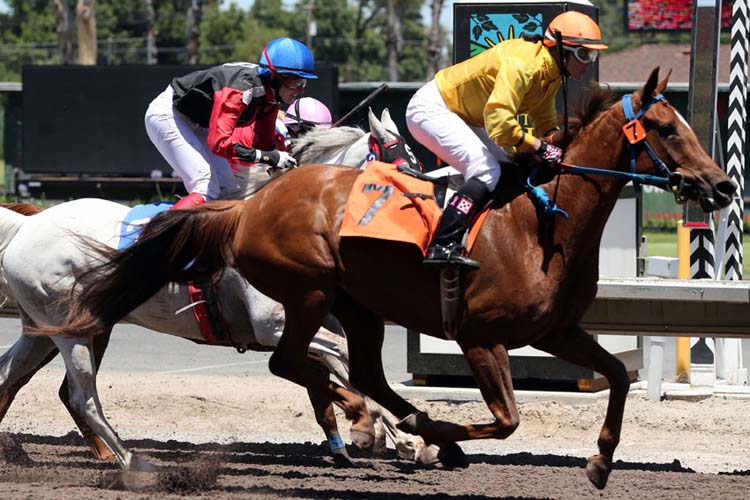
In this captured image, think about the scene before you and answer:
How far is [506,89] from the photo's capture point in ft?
19.0

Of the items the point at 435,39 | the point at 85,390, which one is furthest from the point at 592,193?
the point at 435,39

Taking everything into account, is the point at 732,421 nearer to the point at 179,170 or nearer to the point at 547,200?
the point at 547,200

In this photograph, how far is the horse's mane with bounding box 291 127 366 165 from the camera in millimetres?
7516

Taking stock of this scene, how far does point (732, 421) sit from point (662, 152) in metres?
3.40

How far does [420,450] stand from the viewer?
6.90m

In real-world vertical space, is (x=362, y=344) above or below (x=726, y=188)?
below

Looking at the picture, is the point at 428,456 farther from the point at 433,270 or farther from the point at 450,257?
the point at 450,257

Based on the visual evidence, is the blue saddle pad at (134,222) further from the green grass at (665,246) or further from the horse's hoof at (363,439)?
the green grass at (665,246)

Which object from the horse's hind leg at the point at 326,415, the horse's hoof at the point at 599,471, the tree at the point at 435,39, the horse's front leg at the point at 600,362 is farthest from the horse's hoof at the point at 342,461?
the tree at the point at 435,39

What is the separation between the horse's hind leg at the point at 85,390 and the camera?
267 inches

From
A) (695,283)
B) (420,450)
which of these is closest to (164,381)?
(420,450)

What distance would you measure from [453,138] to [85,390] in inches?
95.5

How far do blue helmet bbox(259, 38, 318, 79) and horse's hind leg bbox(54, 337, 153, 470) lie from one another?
179 cm

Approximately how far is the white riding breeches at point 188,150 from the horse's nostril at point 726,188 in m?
3.00
